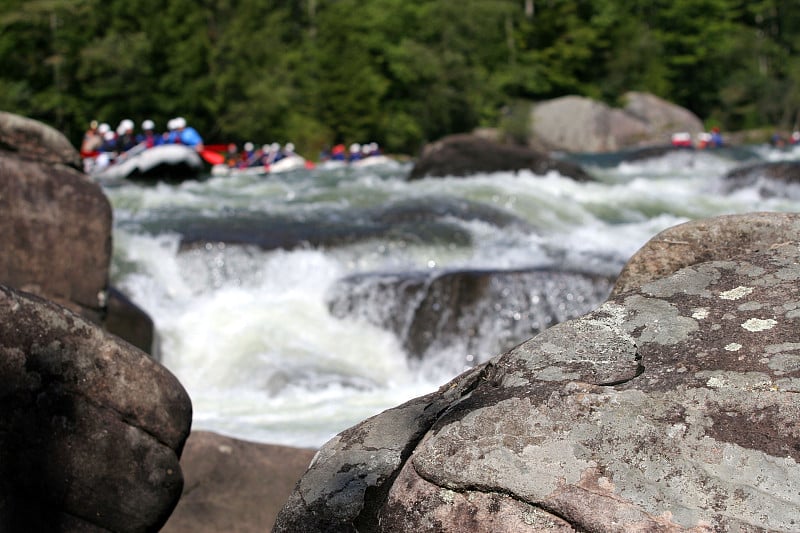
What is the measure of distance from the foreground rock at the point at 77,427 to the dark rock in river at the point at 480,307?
16.7ft

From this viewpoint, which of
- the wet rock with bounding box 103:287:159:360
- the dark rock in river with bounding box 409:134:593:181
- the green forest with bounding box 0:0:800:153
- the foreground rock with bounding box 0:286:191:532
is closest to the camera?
the foreground rock with bounding box 0:286:191:532

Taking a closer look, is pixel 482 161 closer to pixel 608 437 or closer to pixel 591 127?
pixel 608 437

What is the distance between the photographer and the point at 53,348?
2797mm

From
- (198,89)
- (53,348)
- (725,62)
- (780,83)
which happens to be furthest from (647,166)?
(725,62)

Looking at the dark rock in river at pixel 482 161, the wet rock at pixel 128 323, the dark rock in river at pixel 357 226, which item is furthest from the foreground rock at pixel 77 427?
the dark rock in river at pixel 482 161

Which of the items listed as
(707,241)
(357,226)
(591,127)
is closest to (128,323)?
(357,226)

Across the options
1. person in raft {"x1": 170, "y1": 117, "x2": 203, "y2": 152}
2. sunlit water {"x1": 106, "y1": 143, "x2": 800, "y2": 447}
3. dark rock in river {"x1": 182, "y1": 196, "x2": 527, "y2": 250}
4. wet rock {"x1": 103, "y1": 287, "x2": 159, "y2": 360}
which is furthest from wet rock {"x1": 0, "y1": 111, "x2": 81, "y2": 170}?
person in raft {"x1": 170, "y1": 117, "x2": 203, "y2": 152}

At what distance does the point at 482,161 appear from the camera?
54.4ft

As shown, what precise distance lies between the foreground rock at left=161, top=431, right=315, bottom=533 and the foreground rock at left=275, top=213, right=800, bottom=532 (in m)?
1.74

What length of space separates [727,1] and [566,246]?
47.8 m

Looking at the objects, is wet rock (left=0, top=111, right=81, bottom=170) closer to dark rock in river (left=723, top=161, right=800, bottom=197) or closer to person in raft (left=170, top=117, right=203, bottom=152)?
dark rock in river (left=723, top=161, right=800, bottom=197)

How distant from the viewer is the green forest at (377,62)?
29.5 m

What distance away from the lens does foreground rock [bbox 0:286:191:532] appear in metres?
2.73

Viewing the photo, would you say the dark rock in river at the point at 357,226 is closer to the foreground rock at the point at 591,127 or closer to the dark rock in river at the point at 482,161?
the dark rock in river at the point at 482,161
